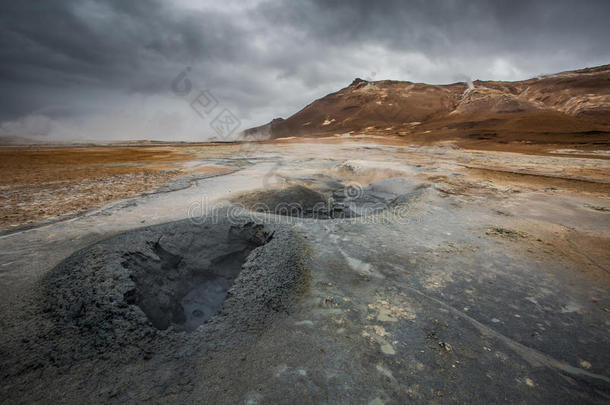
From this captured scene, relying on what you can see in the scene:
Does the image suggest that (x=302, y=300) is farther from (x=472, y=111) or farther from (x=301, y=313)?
(x=472, y=111)

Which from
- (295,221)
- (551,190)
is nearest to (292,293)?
(295,221)

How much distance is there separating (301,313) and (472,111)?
61.5 m

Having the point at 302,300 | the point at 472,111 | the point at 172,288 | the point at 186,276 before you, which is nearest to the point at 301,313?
the point at 302,300

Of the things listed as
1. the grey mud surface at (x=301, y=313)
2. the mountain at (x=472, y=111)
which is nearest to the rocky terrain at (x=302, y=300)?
the grey mud surface at (x=301, y=313)

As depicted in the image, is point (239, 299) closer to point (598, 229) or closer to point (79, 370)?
point (79, 370)

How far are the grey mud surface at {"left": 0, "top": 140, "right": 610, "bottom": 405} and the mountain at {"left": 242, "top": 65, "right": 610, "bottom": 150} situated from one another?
102ft

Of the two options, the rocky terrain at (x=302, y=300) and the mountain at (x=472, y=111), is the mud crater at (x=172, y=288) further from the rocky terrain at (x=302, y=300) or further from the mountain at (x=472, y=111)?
the mountain at (x=472, y=111)

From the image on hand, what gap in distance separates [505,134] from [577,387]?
39.2m

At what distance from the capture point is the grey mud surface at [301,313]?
1.66 metres

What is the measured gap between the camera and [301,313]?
231cm

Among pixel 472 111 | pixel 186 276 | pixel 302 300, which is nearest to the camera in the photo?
pixel 302 300

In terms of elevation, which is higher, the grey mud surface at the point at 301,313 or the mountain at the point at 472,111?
the mountain at the point at 472,111

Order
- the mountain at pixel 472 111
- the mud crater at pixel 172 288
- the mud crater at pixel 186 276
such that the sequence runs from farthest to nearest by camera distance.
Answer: the mountain at pixel 472 111 → the mud crater at pixel 186 276 → the mud crater at pixel 172 288

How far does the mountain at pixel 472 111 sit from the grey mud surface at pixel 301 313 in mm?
31155
